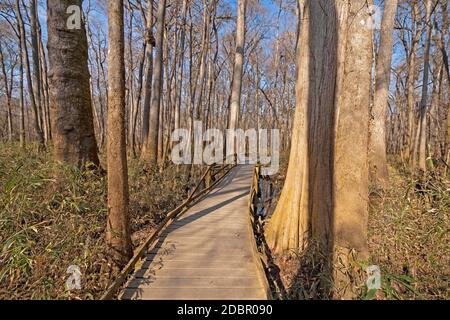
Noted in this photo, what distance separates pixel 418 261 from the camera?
10.9 ft

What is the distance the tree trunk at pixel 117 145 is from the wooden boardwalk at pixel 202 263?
560 mm

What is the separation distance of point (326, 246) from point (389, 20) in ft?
27.9

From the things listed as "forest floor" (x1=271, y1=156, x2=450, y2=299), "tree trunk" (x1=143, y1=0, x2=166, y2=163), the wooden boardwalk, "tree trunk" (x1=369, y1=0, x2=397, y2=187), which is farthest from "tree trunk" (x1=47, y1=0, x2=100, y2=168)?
"tree trunk" (x1=369, y1=0, x2=397, y2=187)

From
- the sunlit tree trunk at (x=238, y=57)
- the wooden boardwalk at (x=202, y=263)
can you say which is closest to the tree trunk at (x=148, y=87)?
the wooden boardwalk at (x=202, y=263)

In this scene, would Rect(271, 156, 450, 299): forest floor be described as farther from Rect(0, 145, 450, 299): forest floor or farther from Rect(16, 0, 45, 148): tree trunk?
Rect(16, 0, 45, 148): tree trunk

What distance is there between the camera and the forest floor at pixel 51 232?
102 inches

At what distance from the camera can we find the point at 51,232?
10.5ft

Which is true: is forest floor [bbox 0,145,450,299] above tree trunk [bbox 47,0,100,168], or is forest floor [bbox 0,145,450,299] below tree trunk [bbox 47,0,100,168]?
below

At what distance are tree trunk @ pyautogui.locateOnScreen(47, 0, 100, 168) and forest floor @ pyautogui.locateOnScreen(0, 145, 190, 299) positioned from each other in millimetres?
475

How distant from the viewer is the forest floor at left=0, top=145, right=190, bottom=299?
8.54 feet

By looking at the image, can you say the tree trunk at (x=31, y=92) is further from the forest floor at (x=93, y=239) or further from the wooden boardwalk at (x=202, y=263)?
the wooden boardwalk at (x=202, y=263)

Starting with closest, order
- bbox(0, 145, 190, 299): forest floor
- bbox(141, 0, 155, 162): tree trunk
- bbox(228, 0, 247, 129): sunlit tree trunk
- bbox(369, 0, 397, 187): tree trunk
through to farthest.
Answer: bbox(0, 145, 190, 299): forest floor → bbox(369, 0, 397, 187): tree trunk → bbox(141, 0, 155, 162): tree trunk → bbox(228, 0, 247, 129): sunlit tree trunk
